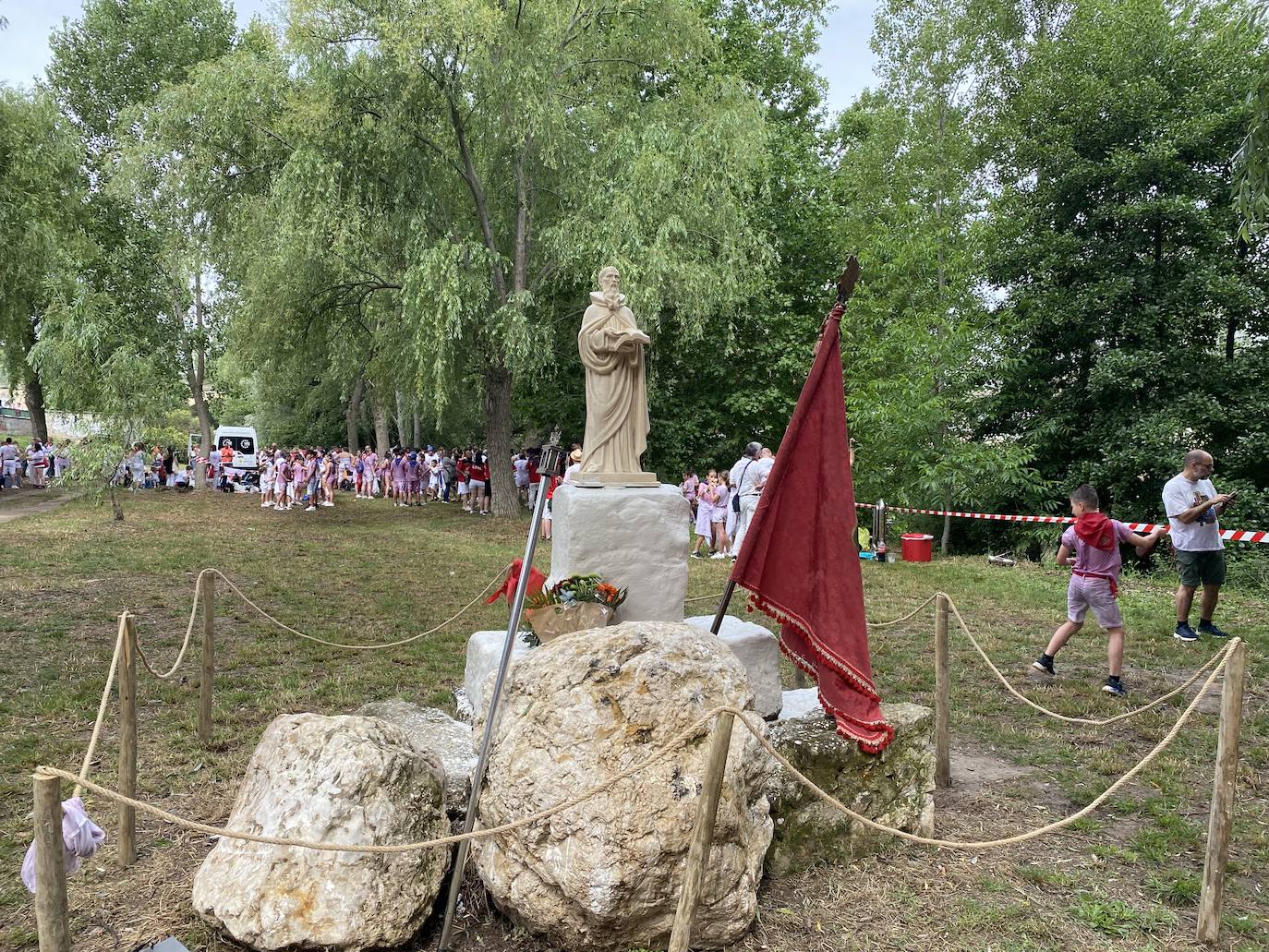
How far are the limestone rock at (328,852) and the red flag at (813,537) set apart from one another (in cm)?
205

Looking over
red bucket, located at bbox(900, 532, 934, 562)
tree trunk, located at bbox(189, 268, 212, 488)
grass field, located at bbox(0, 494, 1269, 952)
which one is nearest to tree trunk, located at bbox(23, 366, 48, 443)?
tree trunk, located at bbox(189, 268, 212, 488)

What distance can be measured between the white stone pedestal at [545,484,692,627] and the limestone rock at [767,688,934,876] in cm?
129

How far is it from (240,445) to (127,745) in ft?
96.0

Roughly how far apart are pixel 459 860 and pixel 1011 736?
409 centimetres

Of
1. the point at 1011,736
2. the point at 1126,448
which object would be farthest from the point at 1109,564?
the point at 1126,448

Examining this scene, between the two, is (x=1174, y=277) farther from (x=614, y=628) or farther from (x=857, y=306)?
(x=614, y=628)

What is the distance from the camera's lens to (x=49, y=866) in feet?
8.63

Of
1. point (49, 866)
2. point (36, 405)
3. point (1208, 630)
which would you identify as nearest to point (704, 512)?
point (1208, 630)

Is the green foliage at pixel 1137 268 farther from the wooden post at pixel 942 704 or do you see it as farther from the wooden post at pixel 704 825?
the wooden post at pixel 704 825

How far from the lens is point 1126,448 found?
14516 millimetres

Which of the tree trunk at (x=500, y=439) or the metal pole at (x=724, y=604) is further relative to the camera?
the tree trunk at (x=500, y=439)

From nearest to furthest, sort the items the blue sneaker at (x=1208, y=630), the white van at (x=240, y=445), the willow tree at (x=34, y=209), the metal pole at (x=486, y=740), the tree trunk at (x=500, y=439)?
the metal pole at (x=486, y=740) < the blue sneaker at (x=1208, y=630) < the willow tree at (x=34, y=209) < the tree trunk at (x=500, y=439) < the white van at (x=240, y=445)

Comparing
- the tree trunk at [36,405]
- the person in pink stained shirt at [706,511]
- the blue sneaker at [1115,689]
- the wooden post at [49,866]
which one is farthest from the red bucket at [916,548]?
the tree trunk at [36,405]

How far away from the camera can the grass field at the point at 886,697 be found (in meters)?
3.62
